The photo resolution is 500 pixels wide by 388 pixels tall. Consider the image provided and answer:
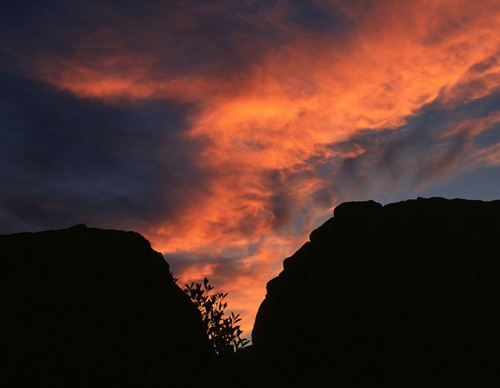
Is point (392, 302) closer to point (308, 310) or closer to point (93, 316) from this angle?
point (308, 310)

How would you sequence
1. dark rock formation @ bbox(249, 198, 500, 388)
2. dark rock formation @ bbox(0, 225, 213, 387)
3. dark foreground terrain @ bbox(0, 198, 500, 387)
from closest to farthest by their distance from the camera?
dark rock formation @ bbox(0, 225, 213, 387) → dark foreground terrain @ bbox(0, 198, 500, 387) → dark rock formation @ bbox(249, 198, 500, 388)

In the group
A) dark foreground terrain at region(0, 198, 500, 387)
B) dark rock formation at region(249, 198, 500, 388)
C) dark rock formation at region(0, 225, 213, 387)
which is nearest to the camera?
dark rock formation at region(0, 225, 213, 387)

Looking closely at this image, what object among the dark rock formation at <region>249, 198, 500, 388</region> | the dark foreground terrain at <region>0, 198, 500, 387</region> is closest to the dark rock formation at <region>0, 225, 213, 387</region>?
the dark foreground terrain at <region>0, 198, 500, 387</region>

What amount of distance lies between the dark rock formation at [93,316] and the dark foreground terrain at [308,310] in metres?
0.03

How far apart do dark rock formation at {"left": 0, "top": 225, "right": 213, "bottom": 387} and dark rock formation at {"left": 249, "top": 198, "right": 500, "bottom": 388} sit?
3.03 m

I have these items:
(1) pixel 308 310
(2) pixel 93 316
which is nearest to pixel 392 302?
(1) pixel 308 310

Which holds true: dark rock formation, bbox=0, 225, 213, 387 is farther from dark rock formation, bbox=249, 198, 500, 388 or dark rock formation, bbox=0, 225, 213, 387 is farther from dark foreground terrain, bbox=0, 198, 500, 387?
dark rock formation, bbox=249, 198, 500, 388

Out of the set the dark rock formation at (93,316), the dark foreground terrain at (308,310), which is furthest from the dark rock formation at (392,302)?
the dark rock formation at (93,316)

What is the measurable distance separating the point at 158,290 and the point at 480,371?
8.73 m

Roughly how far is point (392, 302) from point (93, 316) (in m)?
8.18

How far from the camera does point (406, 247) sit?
1595cm

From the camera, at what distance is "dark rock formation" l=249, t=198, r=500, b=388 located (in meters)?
13.5

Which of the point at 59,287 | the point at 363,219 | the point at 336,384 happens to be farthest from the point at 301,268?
the point at 59,287

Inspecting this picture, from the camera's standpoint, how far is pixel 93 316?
40.7 feet
